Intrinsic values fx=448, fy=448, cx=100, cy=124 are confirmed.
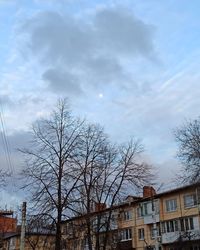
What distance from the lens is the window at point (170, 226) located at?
54.2 metres

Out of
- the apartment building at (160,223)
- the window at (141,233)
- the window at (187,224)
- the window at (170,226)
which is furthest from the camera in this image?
the window at (141,233)

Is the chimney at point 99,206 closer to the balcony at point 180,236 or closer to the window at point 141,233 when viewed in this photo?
the balcony at point 180,236

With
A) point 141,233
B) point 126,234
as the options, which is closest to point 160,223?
point 141,233

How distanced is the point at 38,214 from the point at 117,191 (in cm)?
856

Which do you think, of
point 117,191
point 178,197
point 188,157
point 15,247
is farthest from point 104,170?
point 15,247

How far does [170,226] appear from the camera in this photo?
2168 inches

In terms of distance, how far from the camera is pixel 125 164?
3766cm

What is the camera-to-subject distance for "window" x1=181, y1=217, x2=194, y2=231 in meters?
52.0

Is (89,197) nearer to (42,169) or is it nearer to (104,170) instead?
(104,170)

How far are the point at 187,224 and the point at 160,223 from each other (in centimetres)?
492

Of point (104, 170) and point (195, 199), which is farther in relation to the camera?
point (195, 199)

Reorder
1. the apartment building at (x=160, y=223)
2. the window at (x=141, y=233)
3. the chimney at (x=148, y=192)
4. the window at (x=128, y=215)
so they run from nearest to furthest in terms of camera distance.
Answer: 1. the apartment building at (x=160, y=223)
2. the chimney at (x=148, y=192)
3. the window at (x=141, y=233)
4. the window at (x=128, y=215)

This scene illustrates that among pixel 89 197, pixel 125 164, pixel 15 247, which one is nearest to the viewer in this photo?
pixel 89 197

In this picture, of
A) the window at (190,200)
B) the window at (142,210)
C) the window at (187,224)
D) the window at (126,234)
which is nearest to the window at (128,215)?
the window at (126,234)
